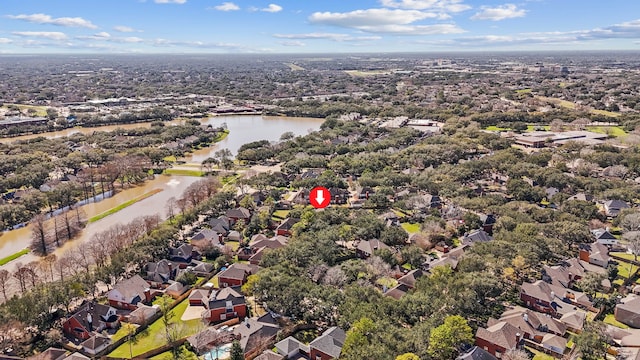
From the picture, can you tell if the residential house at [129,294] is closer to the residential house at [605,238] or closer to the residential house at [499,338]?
the residential house at [499,338]

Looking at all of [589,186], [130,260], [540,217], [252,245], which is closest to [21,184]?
[130,260]

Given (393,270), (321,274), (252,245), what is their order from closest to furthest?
(321,274) → (393,270) → (252,245)

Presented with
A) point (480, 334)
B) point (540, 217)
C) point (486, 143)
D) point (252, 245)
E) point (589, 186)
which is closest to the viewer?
point (480, 334)

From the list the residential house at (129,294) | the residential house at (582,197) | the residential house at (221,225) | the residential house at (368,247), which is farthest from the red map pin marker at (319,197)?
the residential house at (582,197)

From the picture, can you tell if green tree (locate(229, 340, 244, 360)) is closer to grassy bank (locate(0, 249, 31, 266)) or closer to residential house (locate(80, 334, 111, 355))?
residential house (locate(80, 334, 111, 355))

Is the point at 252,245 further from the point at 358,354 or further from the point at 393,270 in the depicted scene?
the point at 358,354

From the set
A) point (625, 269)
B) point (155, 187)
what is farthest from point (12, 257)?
point (625, 269)

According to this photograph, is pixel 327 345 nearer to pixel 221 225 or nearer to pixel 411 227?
pixel 221 225
